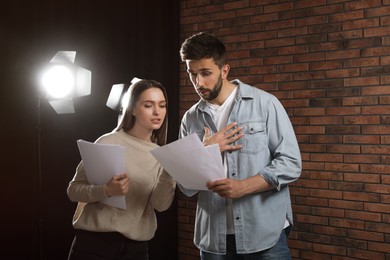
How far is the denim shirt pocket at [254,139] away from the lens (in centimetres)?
182

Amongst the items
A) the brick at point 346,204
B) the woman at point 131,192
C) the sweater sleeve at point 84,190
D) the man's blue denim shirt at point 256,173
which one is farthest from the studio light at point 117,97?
the brick at point 346,204

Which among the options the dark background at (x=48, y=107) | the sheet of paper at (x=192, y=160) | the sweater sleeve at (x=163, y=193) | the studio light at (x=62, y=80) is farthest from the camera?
the dark background at (x=48, y=107)

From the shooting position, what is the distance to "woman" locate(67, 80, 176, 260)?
1793mm

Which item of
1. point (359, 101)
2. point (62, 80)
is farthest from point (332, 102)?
point (62, 80)

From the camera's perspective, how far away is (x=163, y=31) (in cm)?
429

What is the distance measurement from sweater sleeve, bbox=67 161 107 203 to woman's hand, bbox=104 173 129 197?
3 centimetres

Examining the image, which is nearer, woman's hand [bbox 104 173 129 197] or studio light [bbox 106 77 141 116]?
woman's hand [bbox 104 173 129 197]

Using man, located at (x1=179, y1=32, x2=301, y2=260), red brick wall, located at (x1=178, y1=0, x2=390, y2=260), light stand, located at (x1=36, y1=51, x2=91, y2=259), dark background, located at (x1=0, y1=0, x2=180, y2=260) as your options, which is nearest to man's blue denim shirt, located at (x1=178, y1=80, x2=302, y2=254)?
man, located at (x1=179, y1=32, x2=301, y2=260)

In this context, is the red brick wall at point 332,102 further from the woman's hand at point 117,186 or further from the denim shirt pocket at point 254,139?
the woman's hand at point 117,186

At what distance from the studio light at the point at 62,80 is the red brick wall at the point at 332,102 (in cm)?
190

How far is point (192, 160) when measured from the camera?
66.1 inches

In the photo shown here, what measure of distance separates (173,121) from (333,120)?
59.5 inches

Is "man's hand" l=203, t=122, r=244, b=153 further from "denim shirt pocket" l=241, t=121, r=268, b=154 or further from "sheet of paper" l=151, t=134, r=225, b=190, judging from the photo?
"sheet of paper" l=151, t=134, r=225, b=190

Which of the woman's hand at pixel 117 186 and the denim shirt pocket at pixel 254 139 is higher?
the denim shirt pocket at pixel 254 139
